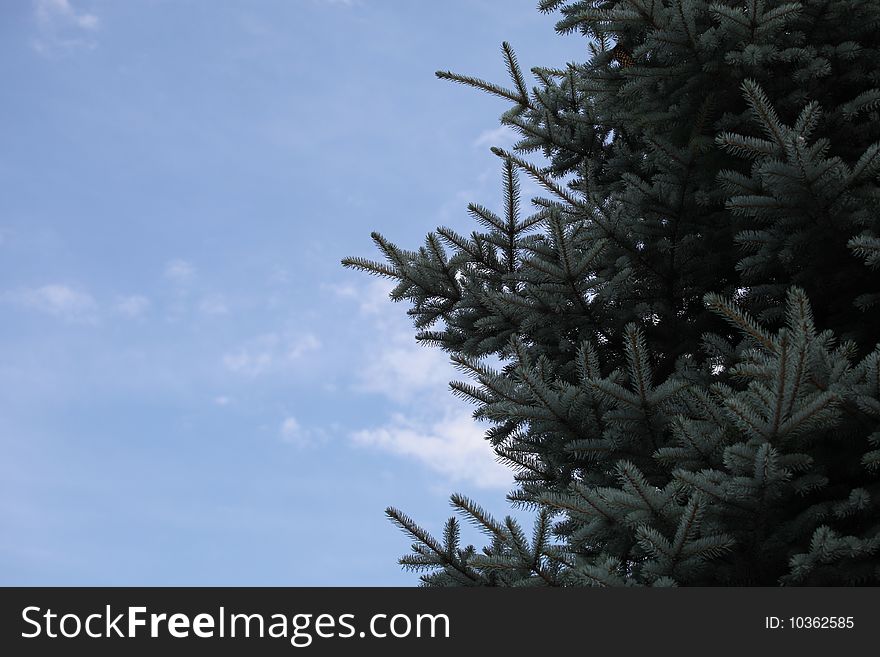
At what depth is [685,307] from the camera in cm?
488

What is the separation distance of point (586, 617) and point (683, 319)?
2.29m

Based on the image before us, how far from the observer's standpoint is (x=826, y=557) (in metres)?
3.01

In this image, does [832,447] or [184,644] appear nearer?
[184,644]

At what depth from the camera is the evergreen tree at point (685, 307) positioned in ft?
10.4

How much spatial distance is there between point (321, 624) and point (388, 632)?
0.89 ft

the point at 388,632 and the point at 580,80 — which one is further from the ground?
the point at 580,80

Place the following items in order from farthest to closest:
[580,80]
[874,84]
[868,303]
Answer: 1. [580,80]
2. [874,84]
3. [868,303]

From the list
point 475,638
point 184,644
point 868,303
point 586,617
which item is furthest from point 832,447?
point 184,644

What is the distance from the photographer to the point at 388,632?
128 inches

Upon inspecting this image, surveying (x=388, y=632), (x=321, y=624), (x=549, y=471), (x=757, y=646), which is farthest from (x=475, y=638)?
(x=549, y=471)

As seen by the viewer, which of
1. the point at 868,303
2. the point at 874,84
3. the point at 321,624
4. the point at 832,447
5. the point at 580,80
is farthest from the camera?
the point at 580,80

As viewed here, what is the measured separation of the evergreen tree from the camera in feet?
10.4

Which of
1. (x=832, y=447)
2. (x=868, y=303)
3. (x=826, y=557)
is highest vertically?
(x=868, y=303)

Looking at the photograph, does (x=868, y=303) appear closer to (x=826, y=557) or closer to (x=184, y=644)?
(x=826, y=557)
